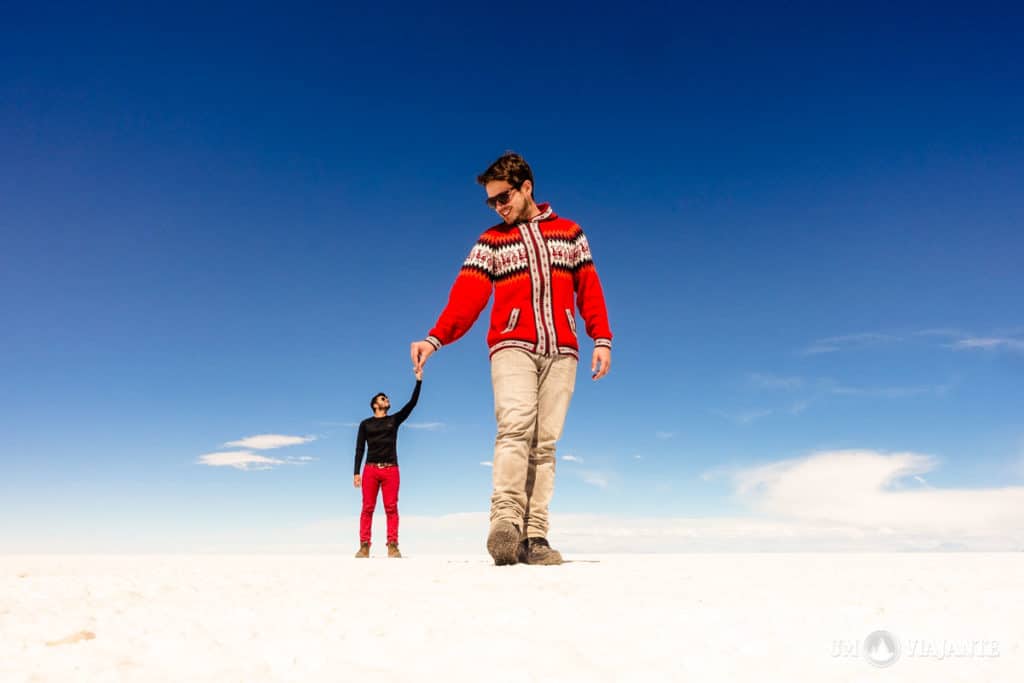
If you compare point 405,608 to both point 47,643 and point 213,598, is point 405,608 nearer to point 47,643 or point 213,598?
point 213,598

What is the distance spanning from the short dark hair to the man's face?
0.03 m

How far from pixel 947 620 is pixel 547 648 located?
1.69 metres

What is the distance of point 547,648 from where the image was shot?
2445 millimetres

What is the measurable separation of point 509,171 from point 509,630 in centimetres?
402

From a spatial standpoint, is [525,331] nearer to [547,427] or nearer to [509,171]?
[547,427]

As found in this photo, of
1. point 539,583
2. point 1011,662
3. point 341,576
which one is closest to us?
point 1011,662

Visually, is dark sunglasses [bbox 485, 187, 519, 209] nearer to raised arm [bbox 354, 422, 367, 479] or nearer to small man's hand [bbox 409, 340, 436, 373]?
small man's hand [bbox 409, 340, 436, 373]

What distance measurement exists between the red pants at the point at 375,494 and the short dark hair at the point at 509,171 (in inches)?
179

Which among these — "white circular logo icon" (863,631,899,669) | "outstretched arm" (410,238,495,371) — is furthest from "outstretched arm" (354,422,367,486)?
"white circular logo icon" (863,631,899,669)

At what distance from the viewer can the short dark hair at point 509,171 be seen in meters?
5.90

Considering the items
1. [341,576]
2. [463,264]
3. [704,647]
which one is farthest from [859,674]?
[463,264]

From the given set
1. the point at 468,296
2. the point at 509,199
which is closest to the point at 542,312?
the point at 468,296

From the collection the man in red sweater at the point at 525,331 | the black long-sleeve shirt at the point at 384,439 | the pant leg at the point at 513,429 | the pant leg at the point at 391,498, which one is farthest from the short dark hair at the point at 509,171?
the pant leg at the point at 391,498

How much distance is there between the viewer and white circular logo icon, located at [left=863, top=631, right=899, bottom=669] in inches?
95.4
